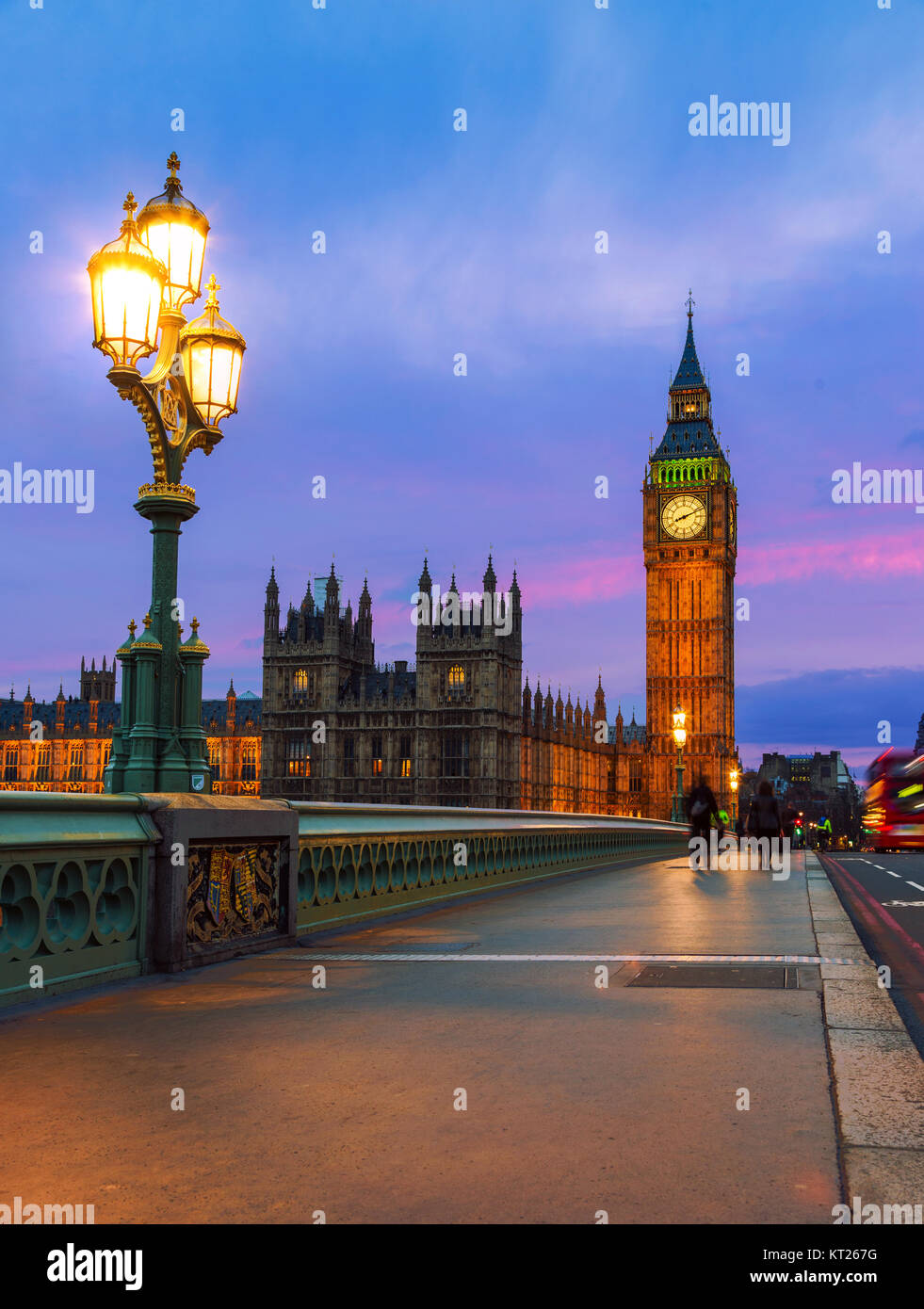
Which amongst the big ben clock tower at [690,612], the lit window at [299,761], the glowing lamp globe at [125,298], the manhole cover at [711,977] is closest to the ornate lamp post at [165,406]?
the glowing lamp globe at [125,298]

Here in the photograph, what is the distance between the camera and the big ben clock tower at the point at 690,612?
123500 mm

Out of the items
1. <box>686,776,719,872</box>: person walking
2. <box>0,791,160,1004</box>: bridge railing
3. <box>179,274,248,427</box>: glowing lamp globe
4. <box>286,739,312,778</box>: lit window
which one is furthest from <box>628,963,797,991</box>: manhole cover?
<box>286,739,312,778</box>: lit window

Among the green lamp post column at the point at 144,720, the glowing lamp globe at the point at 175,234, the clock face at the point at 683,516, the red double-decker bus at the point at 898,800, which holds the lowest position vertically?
the red double-decker bus at the point at 898,800

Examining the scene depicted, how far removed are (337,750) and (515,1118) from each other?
87.6m

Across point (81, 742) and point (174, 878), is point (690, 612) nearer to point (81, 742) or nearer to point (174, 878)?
point (81, 742)

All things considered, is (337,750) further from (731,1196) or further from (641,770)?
(731,1196)

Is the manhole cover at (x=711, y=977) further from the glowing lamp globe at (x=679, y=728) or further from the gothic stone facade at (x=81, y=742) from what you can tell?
the gothic stone facade at (x=81, y=742)

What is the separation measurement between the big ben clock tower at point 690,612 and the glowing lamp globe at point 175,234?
4569 inches

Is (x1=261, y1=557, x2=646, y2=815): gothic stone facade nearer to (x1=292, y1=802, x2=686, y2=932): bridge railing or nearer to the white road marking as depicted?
(x1=292, y1=802, x2=686, y2=932): bridge railing

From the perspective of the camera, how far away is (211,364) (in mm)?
9633

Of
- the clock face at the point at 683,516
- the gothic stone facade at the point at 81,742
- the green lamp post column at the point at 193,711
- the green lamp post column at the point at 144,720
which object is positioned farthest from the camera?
the clock face at the point at 683,516

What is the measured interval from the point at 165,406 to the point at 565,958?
217 inches

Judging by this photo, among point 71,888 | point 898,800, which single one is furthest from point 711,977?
point 898,800
